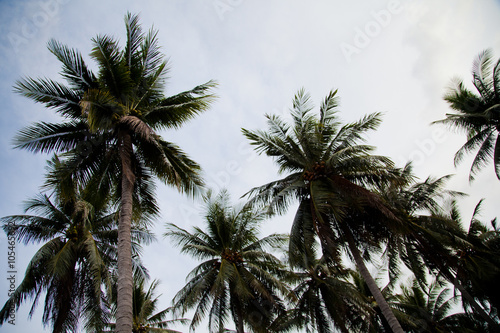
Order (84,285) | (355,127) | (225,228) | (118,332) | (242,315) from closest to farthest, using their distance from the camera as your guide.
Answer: (118,332) < (355,127) < (84,285) < (242,315) < (225,228)

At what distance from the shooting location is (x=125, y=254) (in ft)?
27.6

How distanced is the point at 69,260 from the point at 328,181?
10.8 metres

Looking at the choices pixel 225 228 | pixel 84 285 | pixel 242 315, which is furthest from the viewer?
pixel 225 228

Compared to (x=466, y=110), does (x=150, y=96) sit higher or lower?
lower

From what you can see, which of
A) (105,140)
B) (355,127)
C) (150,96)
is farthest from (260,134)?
(105,140)

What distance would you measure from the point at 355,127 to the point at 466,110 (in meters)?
8.89

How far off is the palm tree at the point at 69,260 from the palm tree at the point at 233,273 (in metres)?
2.97

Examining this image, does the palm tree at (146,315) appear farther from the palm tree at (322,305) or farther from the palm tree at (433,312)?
the palm tree at (433,312)

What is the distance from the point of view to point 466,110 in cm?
1809

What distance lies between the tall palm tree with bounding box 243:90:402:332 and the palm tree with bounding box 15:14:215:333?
431 cm

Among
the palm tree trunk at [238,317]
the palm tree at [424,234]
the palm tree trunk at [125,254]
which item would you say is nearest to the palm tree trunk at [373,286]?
the palm tree at [424,234]

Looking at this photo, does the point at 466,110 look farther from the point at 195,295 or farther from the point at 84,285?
the point at 84,285

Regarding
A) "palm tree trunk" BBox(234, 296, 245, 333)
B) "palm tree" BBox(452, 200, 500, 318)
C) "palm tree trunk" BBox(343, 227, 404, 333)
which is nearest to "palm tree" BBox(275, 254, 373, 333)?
"palm tree trunk" BBox(234, 296, 245, 333)

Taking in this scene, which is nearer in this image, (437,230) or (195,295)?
(195,295)
